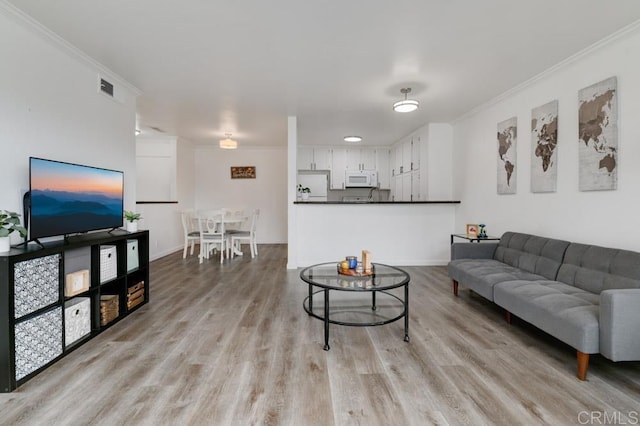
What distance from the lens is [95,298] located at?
8.45 feet

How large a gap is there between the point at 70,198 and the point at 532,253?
166 inches

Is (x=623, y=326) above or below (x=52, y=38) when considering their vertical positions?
below

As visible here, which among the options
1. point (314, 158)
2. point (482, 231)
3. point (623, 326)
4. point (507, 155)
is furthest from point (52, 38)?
point (314, 158)

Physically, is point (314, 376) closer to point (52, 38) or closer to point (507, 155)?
point (52, 38)

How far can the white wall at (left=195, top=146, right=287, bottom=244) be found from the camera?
778 centimetres

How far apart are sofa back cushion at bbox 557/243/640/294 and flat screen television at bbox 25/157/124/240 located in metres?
4.09

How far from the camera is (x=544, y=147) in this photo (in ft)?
10.8

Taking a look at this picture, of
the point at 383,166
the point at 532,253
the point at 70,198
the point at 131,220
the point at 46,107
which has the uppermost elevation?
the point at 383,166

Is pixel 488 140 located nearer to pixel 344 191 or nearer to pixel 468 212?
pixel 468 212

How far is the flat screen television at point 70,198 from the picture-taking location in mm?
2158

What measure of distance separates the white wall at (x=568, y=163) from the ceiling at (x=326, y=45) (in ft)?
0.68

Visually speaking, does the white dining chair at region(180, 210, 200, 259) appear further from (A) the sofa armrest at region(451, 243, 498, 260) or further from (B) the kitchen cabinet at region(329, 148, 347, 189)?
(A) the sofa armrest at region(451, 243, 498, 260)

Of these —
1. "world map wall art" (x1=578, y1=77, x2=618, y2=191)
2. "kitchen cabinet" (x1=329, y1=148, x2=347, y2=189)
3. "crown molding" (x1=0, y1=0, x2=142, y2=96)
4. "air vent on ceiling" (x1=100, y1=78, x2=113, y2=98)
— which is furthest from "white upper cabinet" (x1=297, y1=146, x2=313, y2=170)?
"world map wall art" (x1=578, y1=77, x2=618, y2=191)

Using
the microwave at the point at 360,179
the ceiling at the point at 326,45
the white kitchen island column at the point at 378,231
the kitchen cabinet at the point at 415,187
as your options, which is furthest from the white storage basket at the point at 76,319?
the microwave at the point at 360,179
